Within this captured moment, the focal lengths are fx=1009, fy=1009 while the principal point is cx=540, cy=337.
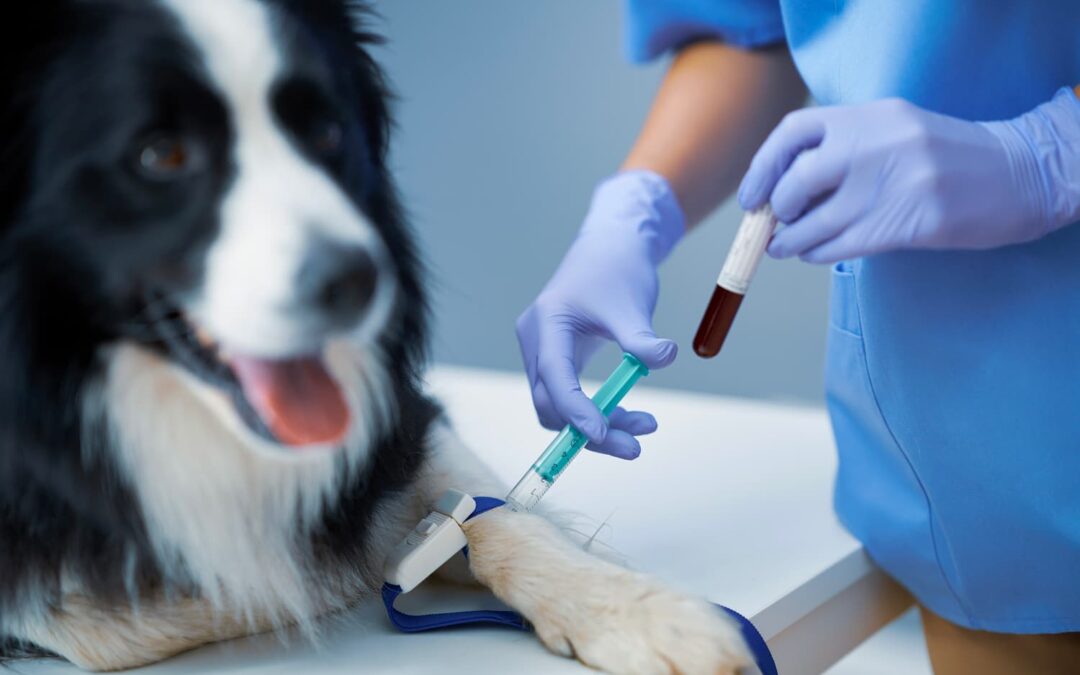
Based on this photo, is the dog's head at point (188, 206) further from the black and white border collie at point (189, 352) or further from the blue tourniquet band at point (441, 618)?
the blue tourniquet band at point (441, 618)

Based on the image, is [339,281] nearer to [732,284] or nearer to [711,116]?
[732,284]

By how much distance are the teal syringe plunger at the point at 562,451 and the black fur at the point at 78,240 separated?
0.29m

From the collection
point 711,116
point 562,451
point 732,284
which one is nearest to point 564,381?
point 562,451

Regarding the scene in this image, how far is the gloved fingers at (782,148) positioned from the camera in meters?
0.85

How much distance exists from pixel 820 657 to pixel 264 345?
2.06 ft

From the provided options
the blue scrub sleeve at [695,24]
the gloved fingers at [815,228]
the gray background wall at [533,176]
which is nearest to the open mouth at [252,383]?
the gloved fingers at [815,228]

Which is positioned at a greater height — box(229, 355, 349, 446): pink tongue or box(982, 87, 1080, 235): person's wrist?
box(982, 87, 1080, 235): person's wrist

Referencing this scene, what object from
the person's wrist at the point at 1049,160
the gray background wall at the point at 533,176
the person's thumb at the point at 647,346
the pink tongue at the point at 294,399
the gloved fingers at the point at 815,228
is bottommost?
the gray background wall at the point at 533,176

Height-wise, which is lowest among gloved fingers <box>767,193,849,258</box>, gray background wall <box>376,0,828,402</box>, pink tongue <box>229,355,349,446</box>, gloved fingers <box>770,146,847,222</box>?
gray background wall <box>376,0,828,402</box>

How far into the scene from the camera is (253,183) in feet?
2.15

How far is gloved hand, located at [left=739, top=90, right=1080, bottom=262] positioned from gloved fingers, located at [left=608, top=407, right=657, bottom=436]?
0.24 metres

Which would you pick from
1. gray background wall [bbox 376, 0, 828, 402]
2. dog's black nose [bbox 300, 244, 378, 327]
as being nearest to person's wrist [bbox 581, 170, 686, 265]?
dog's black nose [bbox 300, 244, 378, 327]

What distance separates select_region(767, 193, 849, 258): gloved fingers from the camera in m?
0.84

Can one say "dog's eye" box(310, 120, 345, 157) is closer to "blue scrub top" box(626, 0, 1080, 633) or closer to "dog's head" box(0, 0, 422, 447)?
"dog's head" box(0, 0, 422, 447)
